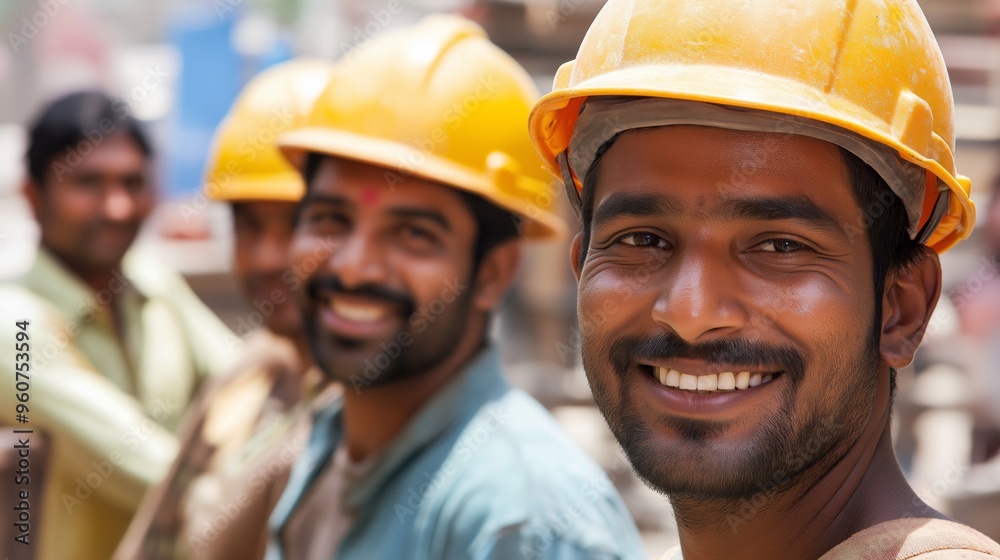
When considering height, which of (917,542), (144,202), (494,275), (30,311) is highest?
(917,542)

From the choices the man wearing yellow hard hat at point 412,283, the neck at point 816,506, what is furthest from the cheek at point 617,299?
the man wearing yellow hard hat at point 412,283

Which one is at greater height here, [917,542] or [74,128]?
[917,542]

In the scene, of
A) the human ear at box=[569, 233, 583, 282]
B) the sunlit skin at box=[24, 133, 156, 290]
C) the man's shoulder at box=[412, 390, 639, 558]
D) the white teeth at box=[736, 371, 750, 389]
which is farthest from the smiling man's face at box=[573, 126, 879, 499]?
the sunlit skin at box=[24, 133, 156, 290]

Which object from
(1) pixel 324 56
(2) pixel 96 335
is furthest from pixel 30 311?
(1) pixel 324 56

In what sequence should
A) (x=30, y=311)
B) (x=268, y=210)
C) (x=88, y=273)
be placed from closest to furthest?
(x=30, y=311) → (x=268, y=210) → (x=88, y=273)

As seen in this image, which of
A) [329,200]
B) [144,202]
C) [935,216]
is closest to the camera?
[935,216]

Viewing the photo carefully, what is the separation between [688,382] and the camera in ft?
6.10

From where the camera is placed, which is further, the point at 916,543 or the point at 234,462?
the point at 234,462

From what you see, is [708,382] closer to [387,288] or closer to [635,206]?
[635,206]

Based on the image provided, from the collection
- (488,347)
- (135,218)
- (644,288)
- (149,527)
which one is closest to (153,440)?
(149,527)

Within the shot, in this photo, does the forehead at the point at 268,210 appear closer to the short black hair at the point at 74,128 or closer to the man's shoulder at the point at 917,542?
the short black hair at the point at 74,128

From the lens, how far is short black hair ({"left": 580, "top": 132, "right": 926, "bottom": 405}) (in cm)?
189

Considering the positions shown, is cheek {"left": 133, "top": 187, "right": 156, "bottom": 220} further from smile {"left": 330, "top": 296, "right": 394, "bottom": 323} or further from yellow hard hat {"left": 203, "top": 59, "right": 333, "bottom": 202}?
smile {"left": 330, "top": 296, "right": 394, "bottom": 323}

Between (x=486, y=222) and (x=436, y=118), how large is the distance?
0.36 metres
